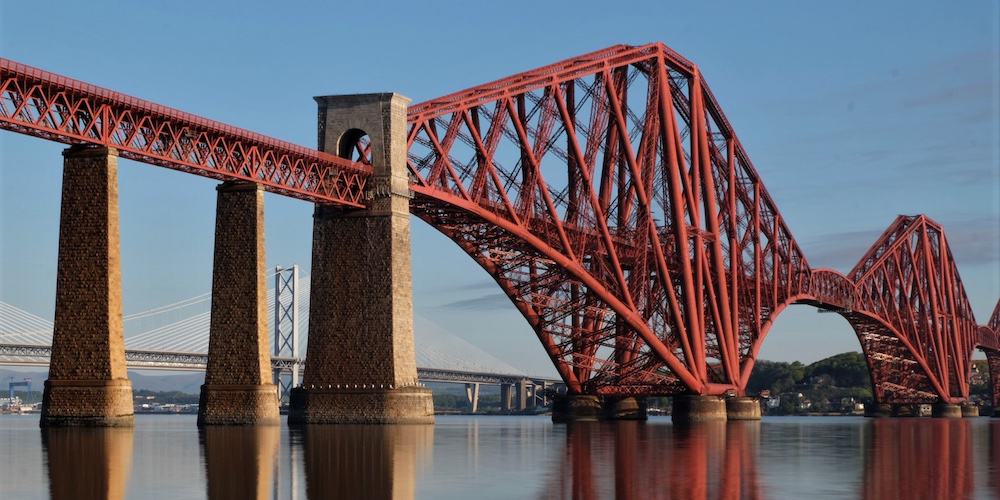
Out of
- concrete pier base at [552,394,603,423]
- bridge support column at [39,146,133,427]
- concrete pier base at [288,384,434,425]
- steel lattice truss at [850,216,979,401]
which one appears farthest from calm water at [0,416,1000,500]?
steel lattice truss at [850,216,979,401]

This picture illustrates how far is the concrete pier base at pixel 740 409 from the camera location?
10825 centimetres

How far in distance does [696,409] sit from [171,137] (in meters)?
49.8

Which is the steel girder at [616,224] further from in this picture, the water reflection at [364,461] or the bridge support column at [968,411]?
the bridge support column at [968,411]

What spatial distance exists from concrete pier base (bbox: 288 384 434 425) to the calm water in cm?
851

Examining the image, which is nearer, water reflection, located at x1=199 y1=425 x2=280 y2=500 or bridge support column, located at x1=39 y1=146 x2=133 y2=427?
water reflection, located at x1=199 y1=425 x2=280 y2=500

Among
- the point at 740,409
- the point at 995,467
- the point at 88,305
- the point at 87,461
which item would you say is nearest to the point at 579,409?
the point at 740,409

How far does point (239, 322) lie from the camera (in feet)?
225

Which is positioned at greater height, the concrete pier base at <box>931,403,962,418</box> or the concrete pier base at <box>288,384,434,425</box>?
the concrete pier base at <box>288,384,434,425</box>

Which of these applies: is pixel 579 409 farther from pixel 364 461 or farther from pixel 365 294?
pixel 364 461

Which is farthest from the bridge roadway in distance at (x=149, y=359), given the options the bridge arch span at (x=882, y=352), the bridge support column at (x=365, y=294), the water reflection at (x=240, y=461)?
the water reflection at (x=240, y=461)

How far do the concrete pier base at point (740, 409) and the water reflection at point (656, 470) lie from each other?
41432mm

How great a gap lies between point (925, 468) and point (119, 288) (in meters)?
32.1

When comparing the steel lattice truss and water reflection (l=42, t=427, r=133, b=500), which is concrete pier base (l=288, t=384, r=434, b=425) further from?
the steel lattice truss

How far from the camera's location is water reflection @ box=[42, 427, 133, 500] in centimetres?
3203
